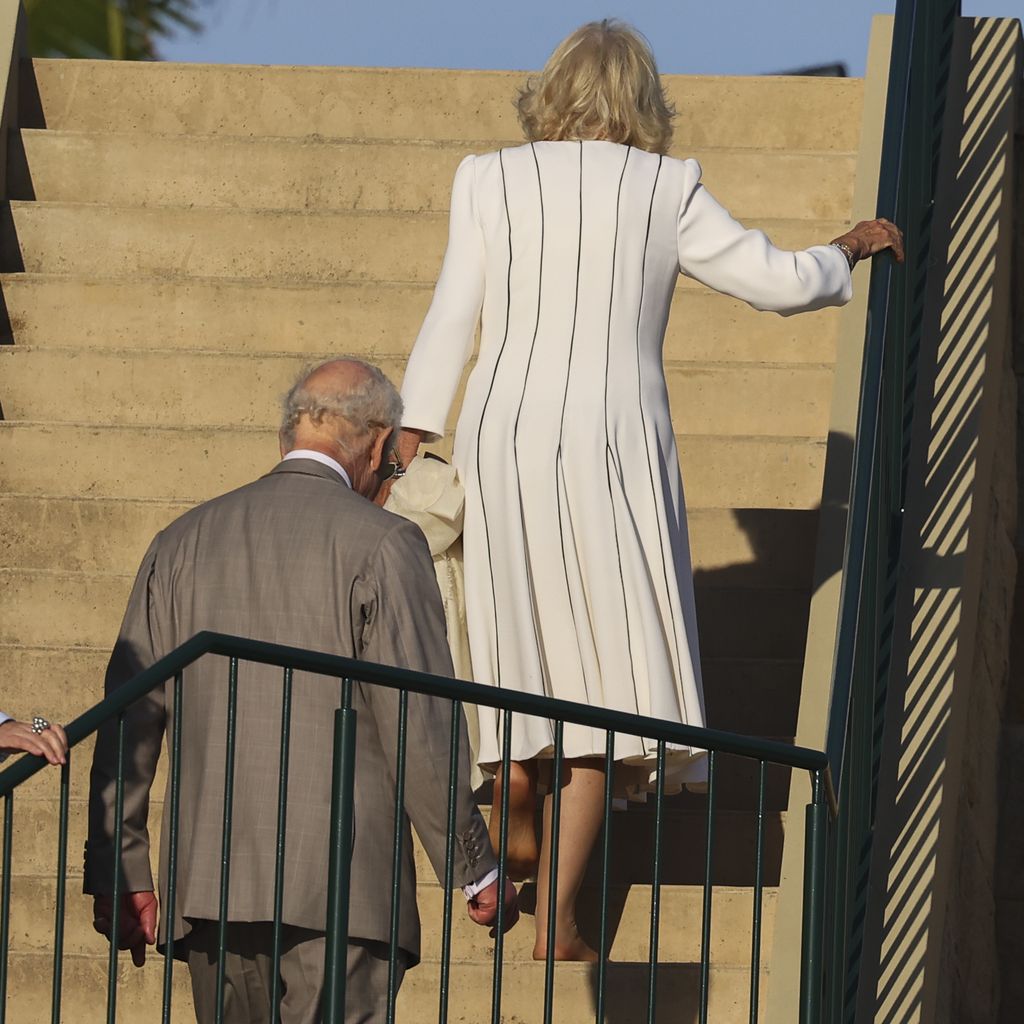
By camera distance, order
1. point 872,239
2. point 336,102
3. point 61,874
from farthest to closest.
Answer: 1. point 336,102
2. point 872,239
3. point 61,874

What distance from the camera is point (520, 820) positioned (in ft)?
18.0

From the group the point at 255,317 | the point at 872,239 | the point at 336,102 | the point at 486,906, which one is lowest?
the point at 486,906

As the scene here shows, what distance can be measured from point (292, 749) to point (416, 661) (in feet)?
0.84

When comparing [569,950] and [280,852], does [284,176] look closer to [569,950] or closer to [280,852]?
[569,950]

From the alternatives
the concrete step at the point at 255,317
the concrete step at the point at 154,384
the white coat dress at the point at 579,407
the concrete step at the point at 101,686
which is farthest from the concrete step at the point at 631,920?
the concrete step at the point at 255,317

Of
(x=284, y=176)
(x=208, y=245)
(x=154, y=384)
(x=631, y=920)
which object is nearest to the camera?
(x=631, y=920)

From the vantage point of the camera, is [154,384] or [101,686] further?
[154,384]

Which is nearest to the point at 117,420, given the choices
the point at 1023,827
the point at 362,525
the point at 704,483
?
the point at 704,483

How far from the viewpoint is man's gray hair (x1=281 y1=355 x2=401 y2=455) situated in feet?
14.6

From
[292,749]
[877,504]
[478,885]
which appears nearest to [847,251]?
[877,504]

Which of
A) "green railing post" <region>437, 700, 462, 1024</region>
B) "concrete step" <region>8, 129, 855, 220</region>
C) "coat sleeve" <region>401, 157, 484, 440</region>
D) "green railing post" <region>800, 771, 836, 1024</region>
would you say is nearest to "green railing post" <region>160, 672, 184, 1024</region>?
"green railing post" <region>437, 700, 462, 1024</region>

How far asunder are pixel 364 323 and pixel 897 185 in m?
2.38

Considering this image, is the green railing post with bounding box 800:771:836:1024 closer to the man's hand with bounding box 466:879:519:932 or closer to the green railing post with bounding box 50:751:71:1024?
the man's hand with bounding box 466:879:519:932

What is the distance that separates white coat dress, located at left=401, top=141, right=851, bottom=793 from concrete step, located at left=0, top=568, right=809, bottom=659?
1.29m
